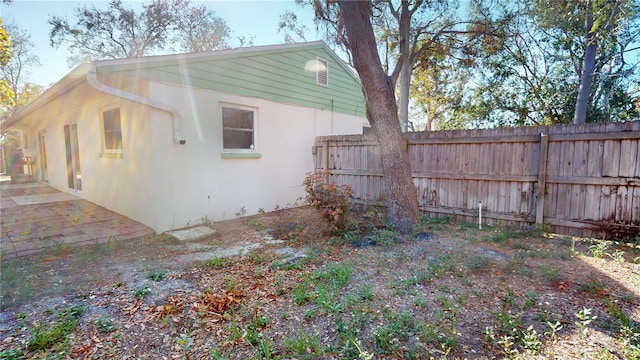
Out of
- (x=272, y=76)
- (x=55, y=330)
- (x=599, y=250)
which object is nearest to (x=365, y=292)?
(x=55, y=330)

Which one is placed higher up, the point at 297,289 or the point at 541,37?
the point at 541,37

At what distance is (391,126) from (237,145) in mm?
3224

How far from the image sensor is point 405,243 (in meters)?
4.36

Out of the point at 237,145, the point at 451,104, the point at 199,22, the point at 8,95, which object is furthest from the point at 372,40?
the point at 199,22

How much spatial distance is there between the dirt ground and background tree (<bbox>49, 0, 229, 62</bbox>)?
1722 cm

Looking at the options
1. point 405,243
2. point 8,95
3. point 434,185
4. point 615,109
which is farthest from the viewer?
point 615,109

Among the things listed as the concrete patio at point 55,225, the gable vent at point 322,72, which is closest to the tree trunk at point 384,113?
the gable vent at point 322,72

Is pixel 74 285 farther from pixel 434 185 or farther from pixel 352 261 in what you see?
pixel 434 185

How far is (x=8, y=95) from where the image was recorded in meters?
7.11

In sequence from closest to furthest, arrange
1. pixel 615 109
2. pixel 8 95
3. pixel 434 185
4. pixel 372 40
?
pixel 372 40
pixel 434 185
pixel 8 95
pixel 615 109

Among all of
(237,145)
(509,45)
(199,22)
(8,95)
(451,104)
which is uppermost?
(199,22)

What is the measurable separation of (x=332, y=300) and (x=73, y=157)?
348 inches

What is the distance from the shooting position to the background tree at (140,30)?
16631 millimetres

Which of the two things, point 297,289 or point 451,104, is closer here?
point 297,289
